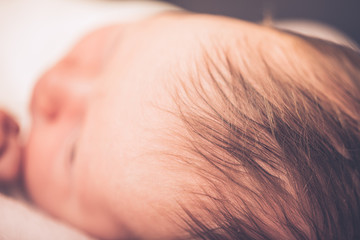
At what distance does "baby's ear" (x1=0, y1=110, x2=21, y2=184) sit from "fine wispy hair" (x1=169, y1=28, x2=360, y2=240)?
39 cm

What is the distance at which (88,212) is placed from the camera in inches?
17.8

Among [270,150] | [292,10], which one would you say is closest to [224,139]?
[270,150]

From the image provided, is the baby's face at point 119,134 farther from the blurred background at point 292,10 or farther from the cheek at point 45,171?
the blurred background at point 292,10

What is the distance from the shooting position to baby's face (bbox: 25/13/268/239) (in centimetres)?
37

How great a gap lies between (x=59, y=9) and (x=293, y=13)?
0.98 m

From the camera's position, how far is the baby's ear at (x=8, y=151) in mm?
518

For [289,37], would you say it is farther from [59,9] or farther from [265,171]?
[59,9]

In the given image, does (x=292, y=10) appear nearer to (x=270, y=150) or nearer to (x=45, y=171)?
(x=270, y=150)

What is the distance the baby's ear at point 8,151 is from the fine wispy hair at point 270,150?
1.30ft

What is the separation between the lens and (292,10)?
3.79ft

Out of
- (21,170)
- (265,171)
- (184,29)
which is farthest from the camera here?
(21,170)

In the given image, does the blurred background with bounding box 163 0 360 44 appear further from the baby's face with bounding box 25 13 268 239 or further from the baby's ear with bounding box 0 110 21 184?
the baby's ear with bounding box 0 110 21 184

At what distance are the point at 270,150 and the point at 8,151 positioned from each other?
1.69ft

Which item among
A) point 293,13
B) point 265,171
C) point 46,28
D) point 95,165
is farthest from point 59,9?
point 293,13
